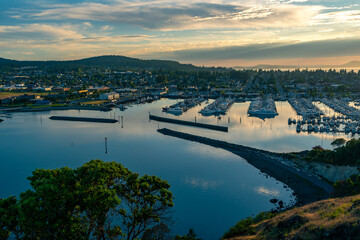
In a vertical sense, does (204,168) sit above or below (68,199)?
below

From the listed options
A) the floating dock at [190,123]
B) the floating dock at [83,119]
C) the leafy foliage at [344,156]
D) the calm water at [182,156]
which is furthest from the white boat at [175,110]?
the leafy foliage at [344,156]

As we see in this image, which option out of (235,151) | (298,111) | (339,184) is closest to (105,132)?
(235,151)

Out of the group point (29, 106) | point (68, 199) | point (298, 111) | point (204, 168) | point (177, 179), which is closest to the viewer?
point (68, 199)

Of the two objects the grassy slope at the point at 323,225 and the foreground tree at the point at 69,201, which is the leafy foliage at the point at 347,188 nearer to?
the grassy slope at the point at 323,225

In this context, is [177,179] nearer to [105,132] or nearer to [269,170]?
[269,170]

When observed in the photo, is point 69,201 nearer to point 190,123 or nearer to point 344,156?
point 344,156

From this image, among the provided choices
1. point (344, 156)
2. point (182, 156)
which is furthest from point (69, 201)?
point (344, 156)

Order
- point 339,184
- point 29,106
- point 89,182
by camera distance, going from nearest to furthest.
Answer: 1. point 89,182
2. point 339,184
3. point 29,106
